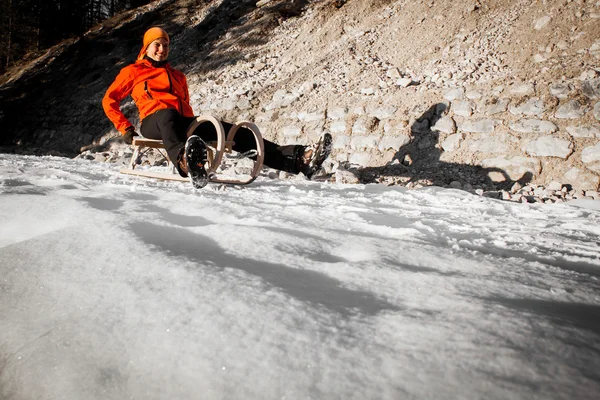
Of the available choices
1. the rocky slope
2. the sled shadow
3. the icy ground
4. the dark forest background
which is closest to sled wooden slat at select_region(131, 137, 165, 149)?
the icy ground

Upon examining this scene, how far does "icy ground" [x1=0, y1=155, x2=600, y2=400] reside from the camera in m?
0.57

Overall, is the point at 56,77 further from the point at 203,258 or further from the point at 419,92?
the point at 203,258

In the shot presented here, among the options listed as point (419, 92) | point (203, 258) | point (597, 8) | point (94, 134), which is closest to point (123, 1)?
point (94, 134)

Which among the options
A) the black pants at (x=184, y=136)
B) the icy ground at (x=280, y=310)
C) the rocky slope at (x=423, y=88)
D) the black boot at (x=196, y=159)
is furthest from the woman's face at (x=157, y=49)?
the rocky slope at (x=423, y=88)

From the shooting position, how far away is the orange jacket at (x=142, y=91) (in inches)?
117

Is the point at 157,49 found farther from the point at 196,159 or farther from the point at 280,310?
the point at 280,310

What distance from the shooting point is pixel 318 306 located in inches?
31.5

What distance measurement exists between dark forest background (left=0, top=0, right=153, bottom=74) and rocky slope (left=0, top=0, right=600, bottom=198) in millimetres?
11346

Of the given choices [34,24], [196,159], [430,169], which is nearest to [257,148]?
[196,159]

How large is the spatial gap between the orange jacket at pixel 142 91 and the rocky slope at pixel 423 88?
1.97m

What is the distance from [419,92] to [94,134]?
8.06 metres

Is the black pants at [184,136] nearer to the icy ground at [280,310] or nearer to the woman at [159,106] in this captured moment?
the woman at [159,106]

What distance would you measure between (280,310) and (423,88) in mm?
4605

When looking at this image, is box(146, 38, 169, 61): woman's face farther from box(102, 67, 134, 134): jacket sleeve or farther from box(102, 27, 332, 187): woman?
box(102, 67, 134, 134): jacket sleeve
